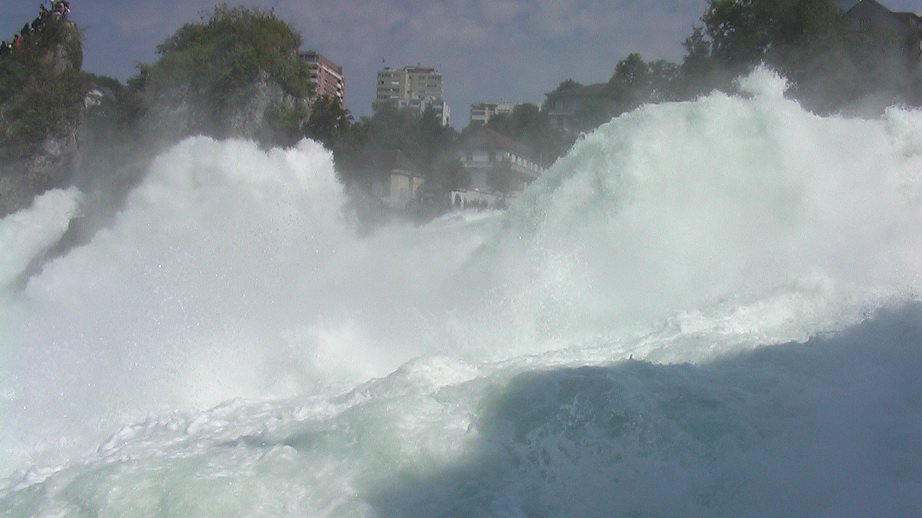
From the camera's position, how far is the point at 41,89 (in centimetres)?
2188

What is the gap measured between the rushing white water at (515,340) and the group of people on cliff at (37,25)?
38.5ft

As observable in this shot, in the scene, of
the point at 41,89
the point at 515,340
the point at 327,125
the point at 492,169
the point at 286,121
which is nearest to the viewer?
the point at 515,340

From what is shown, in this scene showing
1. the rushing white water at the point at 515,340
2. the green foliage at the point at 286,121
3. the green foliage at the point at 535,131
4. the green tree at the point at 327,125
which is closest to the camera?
the rushing white water at the point at 515,340

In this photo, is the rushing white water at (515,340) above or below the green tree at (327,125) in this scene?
below

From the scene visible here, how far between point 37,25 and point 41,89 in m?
2.42

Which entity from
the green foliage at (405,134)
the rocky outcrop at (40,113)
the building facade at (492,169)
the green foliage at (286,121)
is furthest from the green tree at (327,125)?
the rocky outcrop at (40,113)

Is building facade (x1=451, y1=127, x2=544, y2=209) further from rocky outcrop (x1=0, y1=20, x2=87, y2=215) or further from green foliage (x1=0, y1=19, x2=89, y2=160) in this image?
green foliage (x1=0, y1=19, x2=89, y2=160)

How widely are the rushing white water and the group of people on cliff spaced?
11743mm

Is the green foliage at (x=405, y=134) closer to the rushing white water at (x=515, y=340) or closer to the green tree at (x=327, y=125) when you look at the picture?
the green tree at (x=327, y=125)

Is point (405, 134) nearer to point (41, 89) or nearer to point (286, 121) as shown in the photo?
point (286, 121)

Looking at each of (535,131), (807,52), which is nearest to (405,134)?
(535,131)

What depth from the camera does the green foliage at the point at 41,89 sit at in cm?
2136

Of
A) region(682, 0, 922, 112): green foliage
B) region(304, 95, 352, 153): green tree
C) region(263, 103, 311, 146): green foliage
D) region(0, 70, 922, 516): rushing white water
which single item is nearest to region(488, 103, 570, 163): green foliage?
region(682, 0, 922, 112): green foliage

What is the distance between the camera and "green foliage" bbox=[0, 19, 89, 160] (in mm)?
21359
